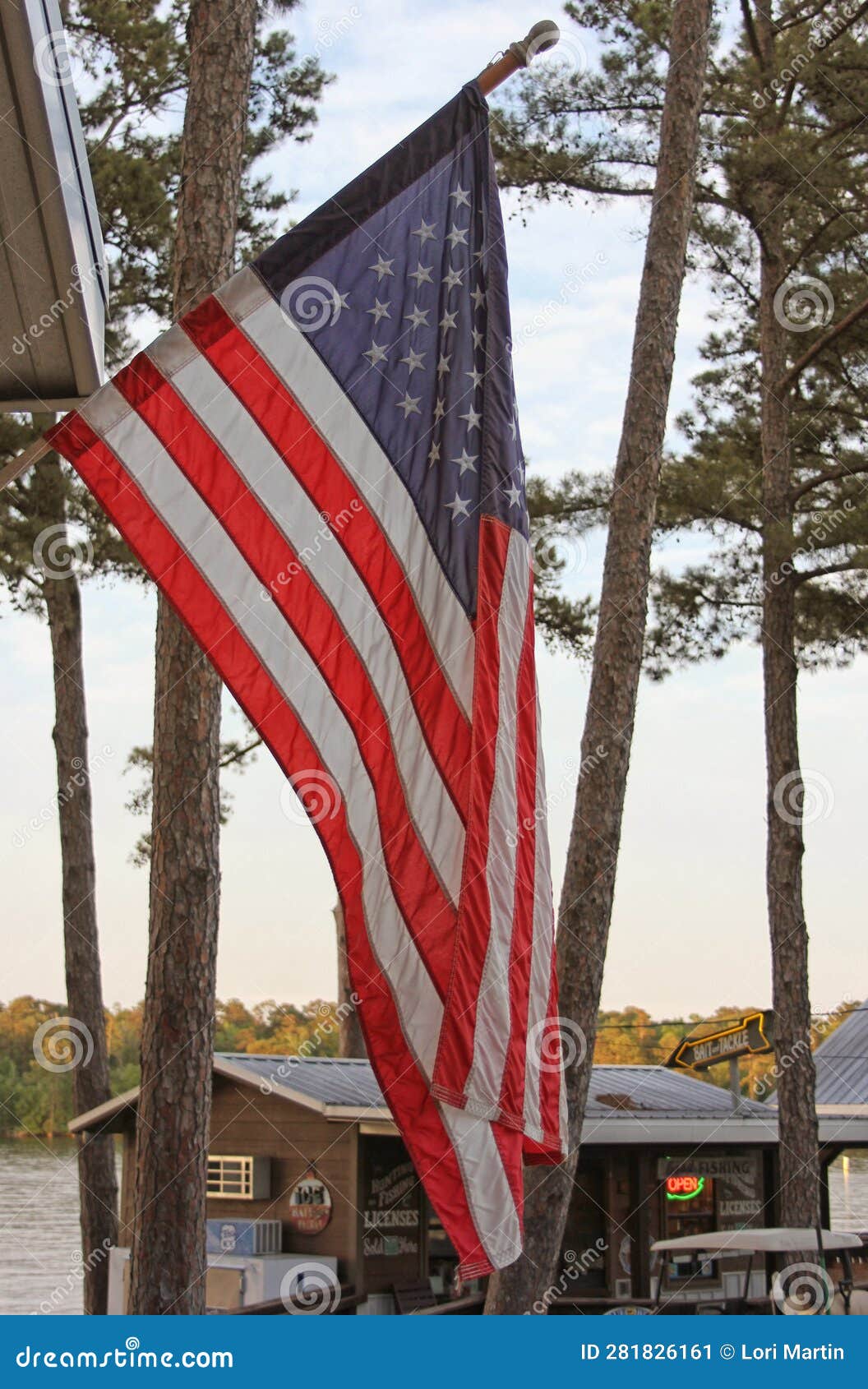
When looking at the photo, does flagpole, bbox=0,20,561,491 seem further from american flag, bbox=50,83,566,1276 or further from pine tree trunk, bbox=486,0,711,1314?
pine tree trunk, bbox=486,0,711,1314

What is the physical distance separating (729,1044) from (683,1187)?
289 centimetres

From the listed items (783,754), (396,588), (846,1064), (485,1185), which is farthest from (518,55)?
(846,1064)

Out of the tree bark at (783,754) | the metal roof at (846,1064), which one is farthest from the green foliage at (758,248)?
the metal roof at (846,1064)

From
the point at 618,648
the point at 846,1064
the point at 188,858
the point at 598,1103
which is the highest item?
the point at 618,648

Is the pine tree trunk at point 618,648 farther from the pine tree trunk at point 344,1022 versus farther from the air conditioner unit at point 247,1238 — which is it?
the pine tree trunk at point 344,1022

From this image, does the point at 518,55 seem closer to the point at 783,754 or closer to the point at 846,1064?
the point at 783,754

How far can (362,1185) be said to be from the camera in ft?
50.2

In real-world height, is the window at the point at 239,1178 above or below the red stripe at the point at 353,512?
below

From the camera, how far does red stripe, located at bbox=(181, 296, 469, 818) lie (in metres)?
4.71

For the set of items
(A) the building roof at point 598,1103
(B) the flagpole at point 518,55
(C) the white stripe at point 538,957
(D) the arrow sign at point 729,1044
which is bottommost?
(A) the building roof at point 598,1103

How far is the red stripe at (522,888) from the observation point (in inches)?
178

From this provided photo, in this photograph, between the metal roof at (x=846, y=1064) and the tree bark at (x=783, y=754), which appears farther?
the metal roof at (x=846, y=1064)

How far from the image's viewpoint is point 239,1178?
16.1 m

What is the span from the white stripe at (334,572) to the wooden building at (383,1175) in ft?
34.4
